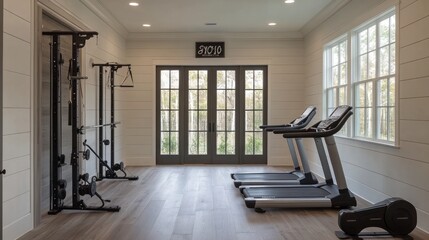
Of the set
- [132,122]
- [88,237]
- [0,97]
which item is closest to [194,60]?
[132,122]

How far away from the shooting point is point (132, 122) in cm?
827

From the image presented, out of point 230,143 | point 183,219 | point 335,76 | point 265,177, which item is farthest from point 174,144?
point 183,219

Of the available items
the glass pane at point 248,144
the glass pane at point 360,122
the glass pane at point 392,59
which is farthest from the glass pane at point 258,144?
the glass pane at point 392,59

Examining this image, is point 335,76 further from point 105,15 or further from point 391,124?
point 105,15

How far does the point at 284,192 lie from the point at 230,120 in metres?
3.75

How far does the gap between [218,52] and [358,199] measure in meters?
4.57

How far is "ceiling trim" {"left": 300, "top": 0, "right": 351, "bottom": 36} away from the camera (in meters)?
5.76

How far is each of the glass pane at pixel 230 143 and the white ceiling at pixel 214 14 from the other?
7.78 ft

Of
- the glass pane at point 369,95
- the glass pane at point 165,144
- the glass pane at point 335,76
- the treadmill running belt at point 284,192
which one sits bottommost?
the treadmill running belt at point 284,192

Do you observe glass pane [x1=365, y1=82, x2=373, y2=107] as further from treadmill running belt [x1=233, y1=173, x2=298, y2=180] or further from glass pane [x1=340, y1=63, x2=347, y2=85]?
treadmill running belt [x1=233, y1=173, x2=298, y2=180]

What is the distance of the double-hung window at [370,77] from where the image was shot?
442cm

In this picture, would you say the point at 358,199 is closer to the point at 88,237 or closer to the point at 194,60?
the point at 88,237

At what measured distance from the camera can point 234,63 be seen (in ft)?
27.0

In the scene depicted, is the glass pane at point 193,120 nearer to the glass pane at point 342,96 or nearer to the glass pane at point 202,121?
the glass pane at point 202,121
